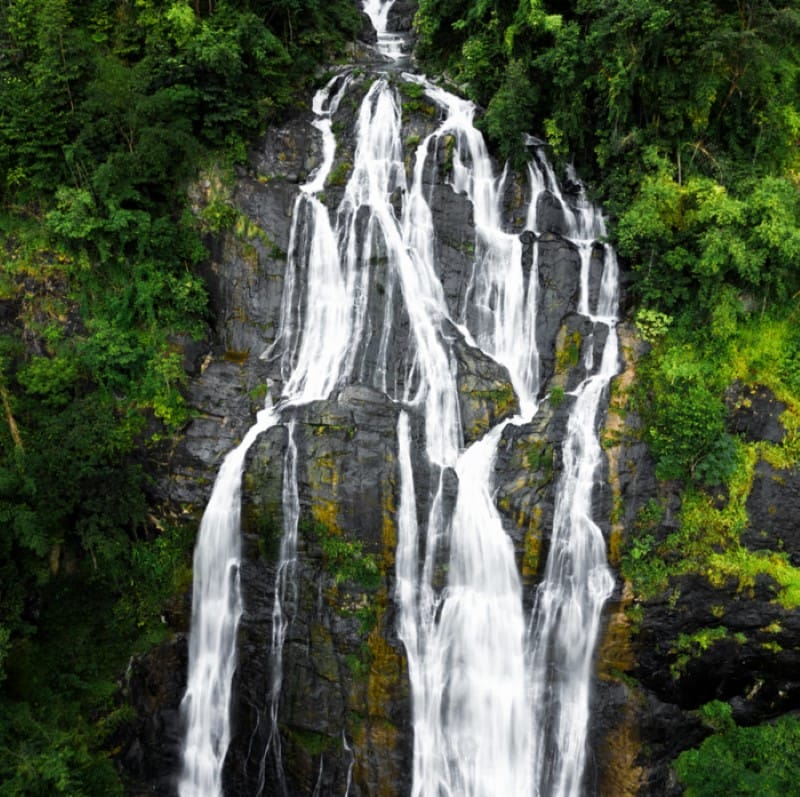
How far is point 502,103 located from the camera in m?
12.8

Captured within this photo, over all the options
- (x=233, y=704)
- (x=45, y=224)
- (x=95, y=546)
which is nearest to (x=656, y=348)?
(x=233, y=704)

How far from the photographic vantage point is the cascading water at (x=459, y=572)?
35.3 ft

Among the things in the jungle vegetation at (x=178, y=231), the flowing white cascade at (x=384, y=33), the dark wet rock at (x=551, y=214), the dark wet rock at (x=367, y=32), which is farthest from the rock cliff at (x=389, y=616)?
the dark wet rock at (x=367, y=32)

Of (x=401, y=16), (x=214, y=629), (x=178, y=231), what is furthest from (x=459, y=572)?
(x=401, y=16)

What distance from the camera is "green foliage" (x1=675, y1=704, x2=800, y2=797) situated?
953 centimetres

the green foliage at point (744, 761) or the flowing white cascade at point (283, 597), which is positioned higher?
the flowing white cascade at point (283, 597)

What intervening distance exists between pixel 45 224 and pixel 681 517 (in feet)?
44.9

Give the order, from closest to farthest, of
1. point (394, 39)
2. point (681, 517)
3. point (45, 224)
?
point (681, 517) < point (45, 224) < point (394, 39)

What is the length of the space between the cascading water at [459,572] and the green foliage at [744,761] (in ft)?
6.12

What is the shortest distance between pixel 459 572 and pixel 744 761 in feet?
18.4

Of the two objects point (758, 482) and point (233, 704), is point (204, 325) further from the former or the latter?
point (758, 482)

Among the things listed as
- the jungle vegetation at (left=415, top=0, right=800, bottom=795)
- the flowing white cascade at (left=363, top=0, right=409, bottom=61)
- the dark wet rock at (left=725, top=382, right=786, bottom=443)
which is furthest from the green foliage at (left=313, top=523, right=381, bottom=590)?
the flowing white cascade at (left=363, top=0, right=409, bottom=61)

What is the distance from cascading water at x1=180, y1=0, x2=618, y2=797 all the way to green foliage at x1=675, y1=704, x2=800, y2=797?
1864 millimetres

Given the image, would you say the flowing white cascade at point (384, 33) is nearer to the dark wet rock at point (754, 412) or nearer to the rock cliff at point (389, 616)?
the rock cliff at point (389, 616)
